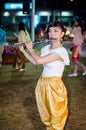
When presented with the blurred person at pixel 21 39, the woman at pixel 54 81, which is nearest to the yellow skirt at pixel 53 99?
the woman at pixel 54 81

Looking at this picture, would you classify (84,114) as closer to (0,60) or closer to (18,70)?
(18,70)

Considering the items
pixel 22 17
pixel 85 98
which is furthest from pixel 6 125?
pixel 22 17

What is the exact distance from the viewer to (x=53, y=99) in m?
4.13

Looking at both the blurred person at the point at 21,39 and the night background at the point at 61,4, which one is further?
the night background at the point at 61,4

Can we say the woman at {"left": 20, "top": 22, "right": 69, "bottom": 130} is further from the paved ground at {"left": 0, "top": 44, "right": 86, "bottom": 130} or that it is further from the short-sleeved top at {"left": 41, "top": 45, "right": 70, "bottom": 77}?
the paved ground at {"left": 0, "top": 44, "right": 86, "bottom": 130}

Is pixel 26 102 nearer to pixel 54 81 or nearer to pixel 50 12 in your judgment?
pixel 54 81

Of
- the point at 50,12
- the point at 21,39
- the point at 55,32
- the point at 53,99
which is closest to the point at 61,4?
the point at 50,12

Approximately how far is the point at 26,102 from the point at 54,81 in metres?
2.66

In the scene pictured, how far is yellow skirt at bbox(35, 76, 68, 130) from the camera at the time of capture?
411 centimetres

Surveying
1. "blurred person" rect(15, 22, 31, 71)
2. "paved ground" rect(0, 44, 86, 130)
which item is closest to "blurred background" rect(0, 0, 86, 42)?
"blurred person" rect(15, 22, 31, 71)

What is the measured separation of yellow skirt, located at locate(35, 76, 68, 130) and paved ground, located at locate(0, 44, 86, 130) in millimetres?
1065

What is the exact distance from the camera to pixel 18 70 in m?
10.4

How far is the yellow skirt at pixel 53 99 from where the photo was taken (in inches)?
162

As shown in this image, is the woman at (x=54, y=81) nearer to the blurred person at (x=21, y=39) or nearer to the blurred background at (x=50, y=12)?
the blurred person at (x=21, y=39)
